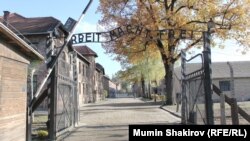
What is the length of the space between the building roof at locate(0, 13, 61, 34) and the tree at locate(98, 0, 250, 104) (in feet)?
16.7

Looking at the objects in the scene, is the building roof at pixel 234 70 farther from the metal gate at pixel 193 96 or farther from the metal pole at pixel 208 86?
the metal pole at pixel 208 86

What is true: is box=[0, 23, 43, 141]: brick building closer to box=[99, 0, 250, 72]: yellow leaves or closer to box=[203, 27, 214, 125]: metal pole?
box=[203, 27, 214, 125]: metal pole

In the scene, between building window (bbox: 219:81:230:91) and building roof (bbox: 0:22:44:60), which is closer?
building roof (bbox: 0:22:44:60)

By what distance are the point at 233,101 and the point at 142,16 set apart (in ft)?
78.0

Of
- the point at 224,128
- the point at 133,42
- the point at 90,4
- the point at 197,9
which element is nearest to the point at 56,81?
the point at 90,4

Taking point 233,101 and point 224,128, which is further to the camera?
point 233,101

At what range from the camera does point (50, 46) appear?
15305mm

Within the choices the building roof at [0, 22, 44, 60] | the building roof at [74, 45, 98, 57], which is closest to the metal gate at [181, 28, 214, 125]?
the building roof at [0, 22, 44, 60]

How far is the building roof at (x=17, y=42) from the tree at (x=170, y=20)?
21329 millimetres

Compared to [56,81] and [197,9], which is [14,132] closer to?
[56,81]

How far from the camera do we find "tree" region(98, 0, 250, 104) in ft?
115

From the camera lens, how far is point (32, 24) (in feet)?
128

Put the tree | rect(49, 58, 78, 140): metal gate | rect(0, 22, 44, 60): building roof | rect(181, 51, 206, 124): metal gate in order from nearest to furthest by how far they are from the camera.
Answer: rect(0, 22, 44, 60): building roof → rect(49, 58, 78, 140): metal gate → rect(181, 51, 206, 124): metal gate → the tree

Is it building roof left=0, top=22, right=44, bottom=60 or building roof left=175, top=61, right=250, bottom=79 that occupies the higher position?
building roof left=175, top=61, right=250, bottom=79
